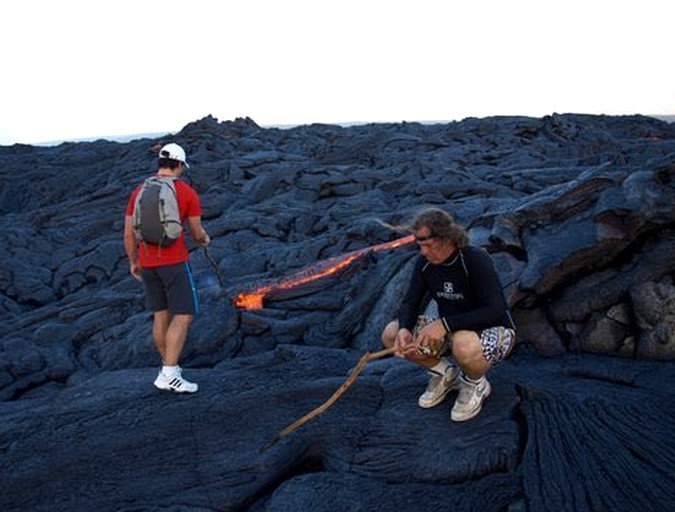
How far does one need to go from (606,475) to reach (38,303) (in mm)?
21019

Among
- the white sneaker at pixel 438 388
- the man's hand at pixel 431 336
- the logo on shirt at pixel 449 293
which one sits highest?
the logo on shirt at pixel 449 293

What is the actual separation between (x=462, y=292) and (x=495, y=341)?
0.67 meters

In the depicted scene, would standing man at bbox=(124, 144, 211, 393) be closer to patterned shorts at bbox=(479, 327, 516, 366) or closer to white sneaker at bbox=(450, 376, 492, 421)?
white sneaker at bbox=(450, 376, 492, 421)

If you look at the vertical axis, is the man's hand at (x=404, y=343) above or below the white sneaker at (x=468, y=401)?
above

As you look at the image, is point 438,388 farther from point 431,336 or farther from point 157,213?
point 157,213

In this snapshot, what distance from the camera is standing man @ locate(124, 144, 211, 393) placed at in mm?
7719

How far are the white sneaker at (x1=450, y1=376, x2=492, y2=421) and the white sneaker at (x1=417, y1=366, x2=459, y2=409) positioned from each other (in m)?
0.28

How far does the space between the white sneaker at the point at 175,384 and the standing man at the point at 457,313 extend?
3.35 metres

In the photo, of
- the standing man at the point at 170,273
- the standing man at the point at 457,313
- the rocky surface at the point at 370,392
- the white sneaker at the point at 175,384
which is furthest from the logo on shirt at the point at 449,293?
the white sneaker at the point at 175,384

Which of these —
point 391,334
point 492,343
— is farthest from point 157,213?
point 492,343

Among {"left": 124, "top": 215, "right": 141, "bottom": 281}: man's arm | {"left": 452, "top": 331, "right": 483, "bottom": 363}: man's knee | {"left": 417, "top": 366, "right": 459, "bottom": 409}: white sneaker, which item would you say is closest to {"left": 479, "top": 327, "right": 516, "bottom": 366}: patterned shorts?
{"left": 452, "top": 331, "right": 483, "bottom": 363}: man's knee

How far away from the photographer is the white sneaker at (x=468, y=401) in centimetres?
647

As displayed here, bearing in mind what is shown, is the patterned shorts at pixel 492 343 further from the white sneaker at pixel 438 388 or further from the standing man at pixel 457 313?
the white sneaker at pixel 438 388

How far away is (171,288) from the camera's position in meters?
7.90
